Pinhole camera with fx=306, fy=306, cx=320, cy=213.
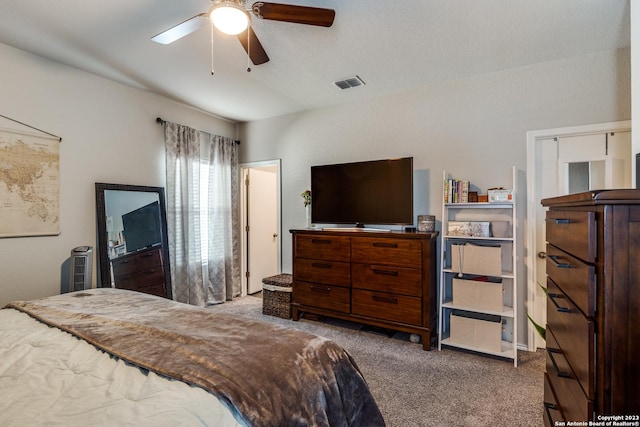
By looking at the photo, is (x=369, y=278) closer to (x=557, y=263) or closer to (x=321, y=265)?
(x=321, y=265)

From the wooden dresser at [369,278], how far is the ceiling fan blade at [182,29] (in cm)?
220

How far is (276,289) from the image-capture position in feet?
12.5

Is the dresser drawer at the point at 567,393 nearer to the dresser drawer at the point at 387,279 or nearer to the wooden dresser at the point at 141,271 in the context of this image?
the dresser drawer at the point at 387,279

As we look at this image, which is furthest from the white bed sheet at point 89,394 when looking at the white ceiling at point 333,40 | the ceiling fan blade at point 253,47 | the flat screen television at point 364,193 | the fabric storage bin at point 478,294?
the flat screen television at point 364,193

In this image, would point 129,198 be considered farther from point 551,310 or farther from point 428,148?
point 551,310

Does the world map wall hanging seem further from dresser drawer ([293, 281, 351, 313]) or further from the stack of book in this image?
the stack of book

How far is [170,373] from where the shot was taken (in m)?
1.05

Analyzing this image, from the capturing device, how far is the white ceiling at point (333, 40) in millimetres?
2086

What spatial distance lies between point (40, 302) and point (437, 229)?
11.1ft

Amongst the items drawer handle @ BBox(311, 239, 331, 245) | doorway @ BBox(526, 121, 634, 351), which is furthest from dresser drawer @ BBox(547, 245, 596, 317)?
drawer handle @ BBox(311, 239, 331, 245)

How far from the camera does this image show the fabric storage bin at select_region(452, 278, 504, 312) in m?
2.69

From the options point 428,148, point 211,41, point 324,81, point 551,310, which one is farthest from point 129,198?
point 551,310

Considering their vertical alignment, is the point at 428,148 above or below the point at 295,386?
above

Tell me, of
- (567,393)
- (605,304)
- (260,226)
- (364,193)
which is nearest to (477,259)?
(364,193)
